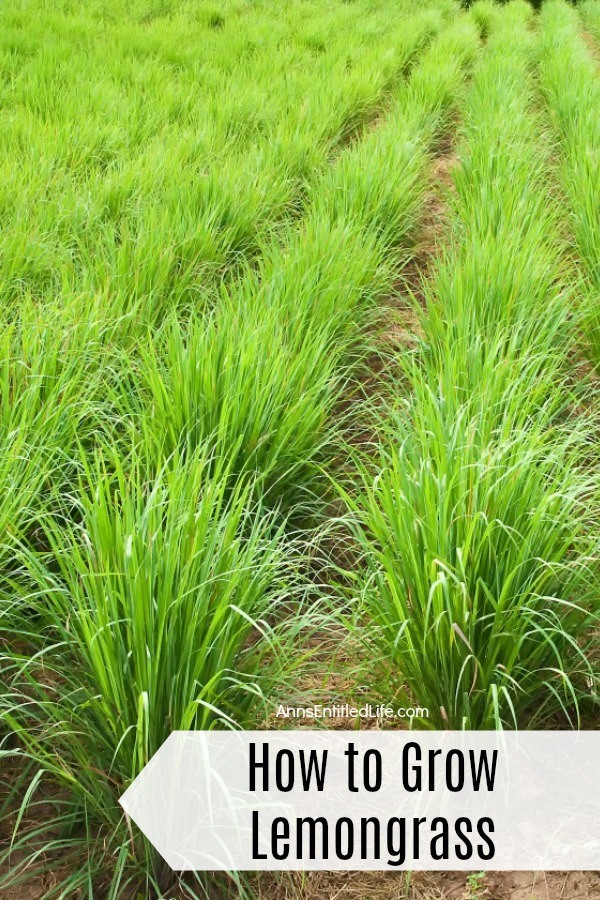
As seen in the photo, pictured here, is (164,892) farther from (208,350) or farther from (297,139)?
(297,139)

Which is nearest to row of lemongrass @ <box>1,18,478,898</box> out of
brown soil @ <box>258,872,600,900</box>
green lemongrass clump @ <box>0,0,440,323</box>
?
brown soil @ <box>258,872,600,900</box>

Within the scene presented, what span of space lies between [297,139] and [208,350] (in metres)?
2.17

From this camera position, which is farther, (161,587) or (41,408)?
(41,408)

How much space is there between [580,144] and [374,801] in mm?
3097

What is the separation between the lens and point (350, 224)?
2.62 metres

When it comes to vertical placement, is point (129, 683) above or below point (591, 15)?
below

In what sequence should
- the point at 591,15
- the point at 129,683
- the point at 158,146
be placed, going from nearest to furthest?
the point at 129,683
the point at 158,146
the point at 591,15

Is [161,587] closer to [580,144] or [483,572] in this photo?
[483,572]

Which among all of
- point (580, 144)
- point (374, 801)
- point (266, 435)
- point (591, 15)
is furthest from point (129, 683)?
point (591, 15)

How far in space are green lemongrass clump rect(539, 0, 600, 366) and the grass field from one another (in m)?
0.02

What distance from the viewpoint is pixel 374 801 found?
1.17m

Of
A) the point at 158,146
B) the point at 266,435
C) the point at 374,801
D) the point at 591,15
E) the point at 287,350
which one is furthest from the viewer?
the point at 591,15

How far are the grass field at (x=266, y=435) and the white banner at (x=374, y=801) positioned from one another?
0.12 ft

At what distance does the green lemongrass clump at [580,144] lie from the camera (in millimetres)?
2484
